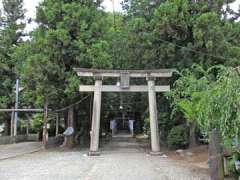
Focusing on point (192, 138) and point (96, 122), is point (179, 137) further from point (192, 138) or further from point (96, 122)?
point (96, 122)

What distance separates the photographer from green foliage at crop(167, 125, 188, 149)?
17453mm

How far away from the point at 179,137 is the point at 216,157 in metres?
9.75

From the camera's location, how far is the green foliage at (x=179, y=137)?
1745 cm

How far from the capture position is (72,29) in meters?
19.4

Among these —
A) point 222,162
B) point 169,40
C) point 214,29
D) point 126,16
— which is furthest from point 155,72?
point 222,162

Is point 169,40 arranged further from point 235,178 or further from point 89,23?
point 235,178

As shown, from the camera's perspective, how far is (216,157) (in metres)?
7.86

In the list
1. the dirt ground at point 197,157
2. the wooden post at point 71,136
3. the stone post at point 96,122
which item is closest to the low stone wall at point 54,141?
the wooden post at point 71,136

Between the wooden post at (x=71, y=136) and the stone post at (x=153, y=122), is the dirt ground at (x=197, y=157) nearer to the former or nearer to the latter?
the stone post at (x=153, y=122)

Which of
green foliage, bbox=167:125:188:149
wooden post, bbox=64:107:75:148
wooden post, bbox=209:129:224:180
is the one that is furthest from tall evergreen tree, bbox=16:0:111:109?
wooden post, bbox=209:129:224:180

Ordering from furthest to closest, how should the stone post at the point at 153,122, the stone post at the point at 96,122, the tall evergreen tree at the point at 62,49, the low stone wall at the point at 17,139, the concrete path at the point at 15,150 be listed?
the low stone wall at the point at 17,139, the tall evergreen tree at the point at 62,49, the stone post at the point at 153,122, the stone post at the point at 96,122, the concrete path at the point at 15,150

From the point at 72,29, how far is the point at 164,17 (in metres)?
5.48

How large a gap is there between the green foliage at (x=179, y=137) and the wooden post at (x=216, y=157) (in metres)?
9.45

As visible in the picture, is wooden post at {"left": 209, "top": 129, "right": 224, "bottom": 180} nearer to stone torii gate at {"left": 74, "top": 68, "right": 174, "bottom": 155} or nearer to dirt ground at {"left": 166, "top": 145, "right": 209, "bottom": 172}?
dirt ground at {"left": 166, "top": 145, "right": 209, "bottom": 172}
